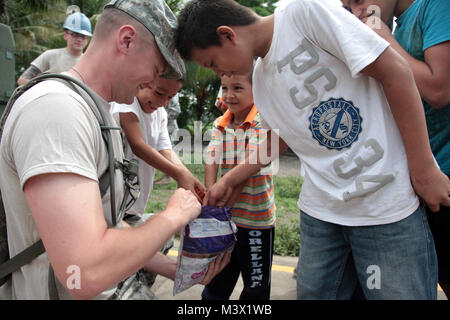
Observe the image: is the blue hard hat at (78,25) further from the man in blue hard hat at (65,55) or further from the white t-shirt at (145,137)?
the white t-shirt at (145,137)

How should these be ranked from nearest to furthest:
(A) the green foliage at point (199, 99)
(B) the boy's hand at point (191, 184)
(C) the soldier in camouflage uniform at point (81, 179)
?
(C) the soldier in camouflage uniform at point (81, 179)
(B) the boy's hand at point (191, 184)
(A) the green foliage at point (199, 99)

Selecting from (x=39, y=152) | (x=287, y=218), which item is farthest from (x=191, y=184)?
(x=287, y=218)

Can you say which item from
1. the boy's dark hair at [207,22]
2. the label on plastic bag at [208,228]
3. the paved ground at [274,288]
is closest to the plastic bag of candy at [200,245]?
the label on plastic bag at [208,228]

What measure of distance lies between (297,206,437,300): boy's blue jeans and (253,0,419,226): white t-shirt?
65mm

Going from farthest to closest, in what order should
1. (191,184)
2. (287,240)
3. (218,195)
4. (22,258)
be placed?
(287,240), (191,184), (218,195), (22,258)

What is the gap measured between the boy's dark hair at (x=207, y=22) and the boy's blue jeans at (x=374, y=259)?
964 mm

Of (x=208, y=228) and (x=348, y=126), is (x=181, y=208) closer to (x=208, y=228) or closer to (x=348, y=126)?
(x=208, y=228)

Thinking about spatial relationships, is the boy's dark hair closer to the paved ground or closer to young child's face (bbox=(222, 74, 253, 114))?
young child's face (bbox=(222, 74, 253, 114))

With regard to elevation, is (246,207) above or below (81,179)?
below

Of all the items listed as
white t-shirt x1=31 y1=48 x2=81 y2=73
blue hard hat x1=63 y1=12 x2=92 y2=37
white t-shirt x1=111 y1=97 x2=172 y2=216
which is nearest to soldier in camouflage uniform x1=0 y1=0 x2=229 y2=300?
white t-shirt x1=111 y1=97 x2=172 y2=216

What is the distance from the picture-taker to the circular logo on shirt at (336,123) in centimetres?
135

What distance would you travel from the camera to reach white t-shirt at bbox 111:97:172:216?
7.07 feet

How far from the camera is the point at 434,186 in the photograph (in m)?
1.27

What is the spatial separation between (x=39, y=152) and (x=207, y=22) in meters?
0.98
